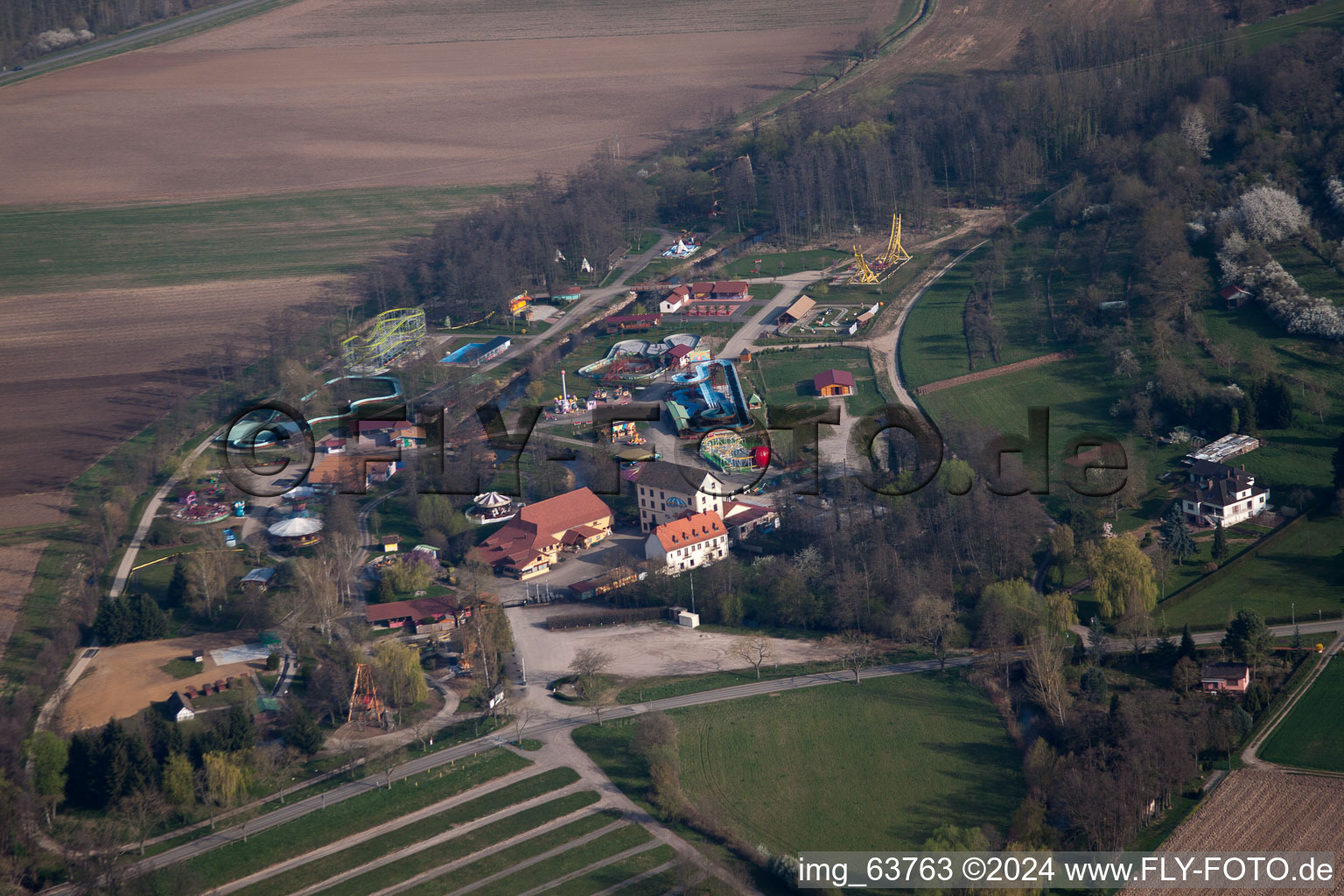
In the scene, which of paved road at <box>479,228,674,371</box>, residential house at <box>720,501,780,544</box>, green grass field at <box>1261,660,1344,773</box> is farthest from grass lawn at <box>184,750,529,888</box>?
paved road at <box>479,228,674,371</box>

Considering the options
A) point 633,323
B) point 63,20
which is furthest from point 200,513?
point 63,20

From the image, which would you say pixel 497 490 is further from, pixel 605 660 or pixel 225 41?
pixel 225 41

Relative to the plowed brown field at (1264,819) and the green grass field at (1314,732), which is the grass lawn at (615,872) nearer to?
the plowed brown field at (1264,819)

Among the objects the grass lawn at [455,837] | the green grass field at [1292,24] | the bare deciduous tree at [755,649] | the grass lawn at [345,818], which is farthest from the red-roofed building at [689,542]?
the green grass field at [1292,24]

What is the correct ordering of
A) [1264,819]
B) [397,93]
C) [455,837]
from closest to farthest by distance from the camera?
1. [1264,819]
2. [455,837]
3. [397,93]

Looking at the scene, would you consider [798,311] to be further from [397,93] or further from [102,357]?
[397,93]

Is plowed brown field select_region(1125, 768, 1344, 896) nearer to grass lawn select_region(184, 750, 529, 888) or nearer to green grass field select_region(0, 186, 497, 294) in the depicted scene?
grass lawn select_region(184, 750, 529, 888)

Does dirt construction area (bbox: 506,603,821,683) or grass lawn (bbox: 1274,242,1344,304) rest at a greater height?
grass lawn (bbox: 1274,242,1344,304)
